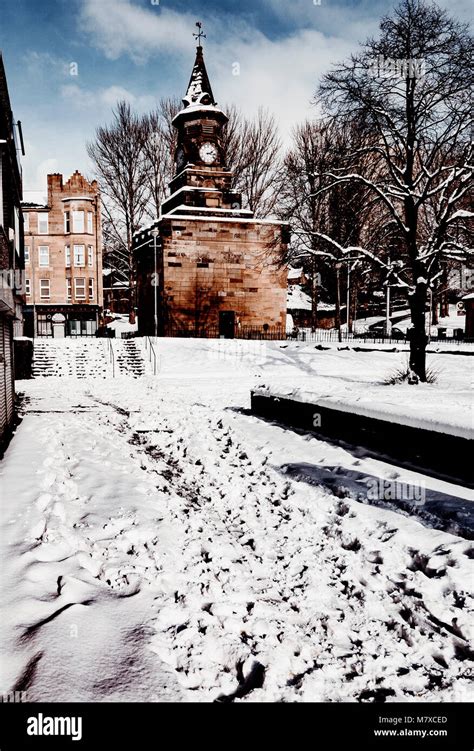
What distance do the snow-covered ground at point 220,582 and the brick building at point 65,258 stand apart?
42.2 m

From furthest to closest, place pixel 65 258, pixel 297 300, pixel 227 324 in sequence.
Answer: pixel 297 300 < pixel 65 258 < pixel 227 324

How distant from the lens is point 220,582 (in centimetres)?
433

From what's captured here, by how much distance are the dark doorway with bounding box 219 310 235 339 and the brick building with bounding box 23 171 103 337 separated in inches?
747

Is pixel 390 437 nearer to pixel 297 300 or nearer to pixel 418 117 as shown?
pixel 418 117

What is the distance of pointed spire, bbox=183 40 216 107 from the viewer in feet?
112

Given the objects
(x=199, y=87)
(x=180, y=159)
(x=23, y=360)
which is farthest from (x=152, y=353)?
(x=199, y=87)

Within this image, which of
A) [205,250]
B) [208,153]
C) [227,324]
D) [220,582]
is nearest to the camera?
[220,582]

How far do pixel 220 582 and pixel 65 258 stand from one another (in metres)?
49.1

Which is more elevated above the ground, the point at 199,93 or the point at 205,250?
the point at 199,93

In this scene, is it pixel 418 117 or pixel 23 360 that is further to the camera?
pixel 23 360

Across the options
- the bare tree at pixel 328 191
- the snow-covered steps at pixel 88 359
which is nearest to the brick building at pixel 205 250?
the snow-covered steps at pixel 88 359

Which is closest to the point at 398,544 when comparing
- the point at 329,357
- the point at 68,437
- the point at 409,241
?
the point at 68,437

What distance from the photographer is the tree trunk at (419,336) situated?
15500 mm
